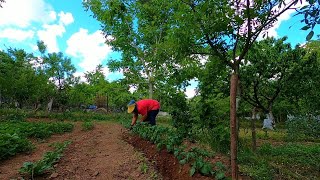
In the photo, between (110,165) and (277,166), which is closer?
(110,165)

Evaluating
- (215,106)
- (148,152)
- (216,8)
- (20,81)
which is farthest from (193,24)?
(20,81)

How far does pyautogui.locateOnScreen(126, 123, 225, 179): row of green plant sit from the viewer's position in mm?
4262

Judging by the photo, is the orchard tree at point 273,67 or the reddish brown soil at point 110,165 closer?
the reddish brown soil at point 110,165

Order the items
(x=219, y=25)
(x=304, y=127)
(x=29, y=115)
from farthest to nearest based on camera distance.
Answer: (x=29, y=115)
(x=304, y=127)
(x=219, y=25)

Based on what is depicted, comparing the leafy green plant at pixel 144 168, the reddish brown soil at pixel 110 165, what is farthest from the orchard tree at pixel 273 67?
the leafy green plant at pixel 144 168

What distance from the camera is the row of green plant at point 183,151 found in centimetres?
426

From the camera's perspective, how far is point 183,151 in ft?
17.7

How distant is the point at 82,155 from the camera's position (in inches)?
263

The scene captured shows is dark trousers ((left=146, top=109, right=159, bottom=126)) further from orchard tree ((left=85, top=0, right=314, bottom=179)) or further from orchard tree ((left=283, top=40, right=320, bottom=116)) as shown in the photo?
orchard tree ((left=85, top=0, right=314, bottom=179))

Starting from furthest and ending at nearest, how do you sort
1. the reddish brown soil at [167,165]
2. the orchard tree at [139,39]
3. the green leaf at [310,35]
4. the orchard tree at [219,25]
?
the orchard tree at [139,39], the reddish brown soil at [167,165], the orchard tree at [219,25], the green leaf at [310,35]

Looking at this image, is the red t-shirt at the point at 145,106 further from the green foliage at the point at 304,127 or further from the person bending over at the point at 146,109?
the green foliage at the point at 304,127

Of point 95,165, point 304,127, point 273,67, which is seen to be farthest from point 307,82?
point 95,165

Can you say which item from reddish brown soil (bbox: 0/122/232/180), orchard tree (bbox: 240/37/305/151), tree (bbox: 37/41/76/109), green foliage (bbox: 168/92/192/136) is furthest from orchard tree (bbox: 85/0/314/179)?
tree (bbox: 37/41/76/109)

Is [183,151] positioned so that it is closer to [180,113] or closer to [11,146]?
[180,113]
